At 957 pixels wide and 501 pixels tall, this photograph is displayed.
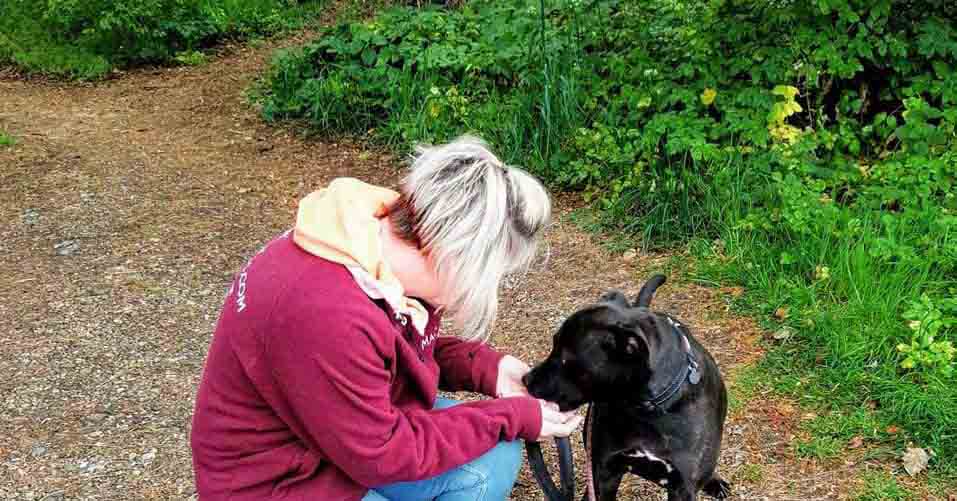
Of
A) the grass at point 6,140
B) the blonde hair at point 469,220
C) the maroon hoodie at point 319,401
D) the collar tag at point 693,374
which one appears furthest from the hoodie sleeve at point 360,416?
the grass at point 6,140

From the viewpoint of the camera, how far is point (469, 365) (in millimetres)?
2988

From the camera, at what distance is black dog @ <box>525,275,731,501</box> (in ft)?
9.16

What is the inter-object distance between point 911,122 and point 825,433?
198cm

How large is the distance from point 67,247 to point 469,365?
3.66 m

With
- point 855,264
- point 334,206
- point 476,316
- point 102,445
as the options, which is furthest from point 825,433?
point 102,445

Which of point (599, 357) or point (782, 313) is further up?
point (599, 357)

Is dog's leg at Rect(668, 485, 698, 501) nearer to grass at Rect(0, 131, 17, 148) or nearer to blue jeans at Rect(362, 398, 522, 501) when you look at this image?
blue jeans at Rect(362, 398, 522, 501)

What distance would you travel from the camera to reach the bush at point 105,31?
8992 millimetres

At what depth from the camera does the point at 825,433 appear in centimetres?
376

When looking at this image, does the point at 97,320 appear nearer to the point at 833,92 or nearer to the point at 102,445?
the point at 102,445

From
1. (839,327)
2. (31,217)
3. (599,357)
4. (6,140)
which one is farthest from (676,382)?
(6,140)

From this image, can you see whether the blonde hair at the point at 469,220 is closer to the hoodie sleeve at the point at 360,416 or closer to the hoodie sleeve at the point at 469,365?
the hoodie sleeve at the point at 360,416

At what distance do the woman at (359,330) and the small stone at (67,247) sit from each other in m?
3.57

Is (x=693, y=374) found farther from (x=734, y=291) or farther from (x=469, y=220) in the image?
(x=734, y=291)
